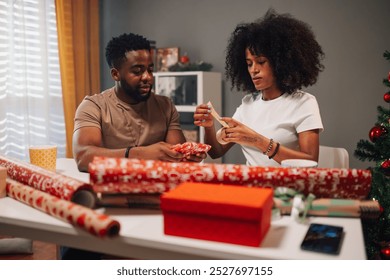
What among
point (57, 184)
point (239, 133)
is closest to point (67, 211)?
point (57, 184)

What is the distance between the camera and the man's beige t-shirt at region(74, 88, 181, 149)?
5.32ft

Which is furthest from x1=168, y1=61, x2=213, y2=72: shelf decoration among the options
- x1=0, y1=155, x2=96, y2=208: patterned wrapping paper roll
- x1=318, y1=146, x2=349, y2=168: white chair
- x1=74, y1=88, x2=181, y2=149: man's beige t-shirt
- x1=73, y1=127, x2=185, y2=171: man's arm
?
x1=0, y1=155, x2=96, y2=208: patterned wrapping paper roll

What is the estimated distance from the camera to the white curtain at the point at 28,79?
3.24 meters

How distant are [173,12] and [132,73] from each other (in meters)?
2.49

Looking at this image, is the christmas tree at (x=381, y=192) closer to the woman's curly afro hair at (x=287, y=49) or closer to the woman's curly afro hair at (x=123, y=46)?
the woman's curly afro hair at (x=287, y=49)

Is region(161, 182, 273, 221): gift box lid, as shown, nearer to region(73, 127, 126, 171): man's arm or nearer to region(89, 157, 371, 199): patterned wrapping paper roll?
region(89, 157, 371, 199): patterned wrapping paper roll

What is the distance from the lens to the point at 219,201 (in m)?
0.73

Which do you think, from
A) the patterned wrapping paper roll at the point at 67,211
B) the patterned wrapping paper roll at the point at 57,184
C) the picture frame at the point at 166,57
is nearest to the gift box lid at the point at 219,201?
the patterned wrapping paper roll at the point at 67,211

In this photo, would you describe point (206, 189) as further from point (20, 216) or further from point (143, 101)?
point (143, 101)

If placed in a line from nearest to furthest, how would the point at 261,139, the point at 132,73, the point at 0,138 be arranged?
the point at 261,139, the point at 132,73, the point at 0,138

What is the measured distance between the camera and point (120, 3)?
421 cm

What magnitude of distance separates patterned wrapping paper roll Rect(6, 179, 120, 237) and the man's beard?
76 centimetres

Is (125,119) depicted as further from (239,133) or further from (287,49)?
(287,49)
